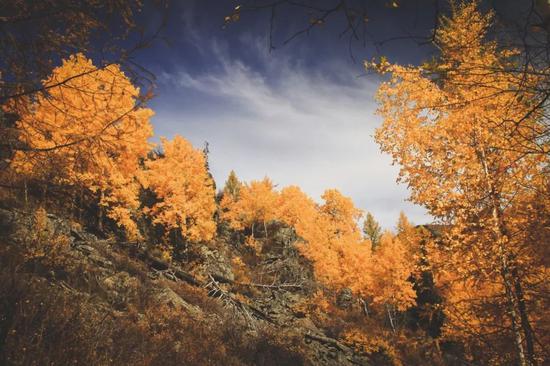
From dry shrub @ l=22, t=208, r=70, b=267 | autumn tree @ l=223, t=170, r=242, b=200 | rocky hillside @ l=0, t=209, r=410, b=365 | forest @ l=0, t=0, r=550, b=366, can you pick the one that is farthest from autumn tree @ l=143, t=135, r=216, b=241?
autumn tree @ l=223, t=170, r=242, b=200

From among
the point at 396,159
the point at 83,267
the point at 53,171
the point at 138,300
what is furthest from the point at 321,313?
the point at 53,171

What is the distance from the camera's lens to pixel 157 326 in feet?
30.1

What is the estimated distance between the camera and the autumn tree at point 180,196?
22422 millimetres

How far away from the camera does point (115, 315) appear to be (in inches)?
334

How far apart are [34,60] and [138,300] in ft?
29.2

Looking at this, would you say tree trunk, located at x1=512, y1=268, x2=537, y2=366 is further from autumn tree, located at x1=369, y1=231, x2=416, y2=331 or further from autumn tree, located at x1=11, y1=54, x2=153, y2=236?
autumn tree, located at x1=369, y1=231, x2=416, y2=331

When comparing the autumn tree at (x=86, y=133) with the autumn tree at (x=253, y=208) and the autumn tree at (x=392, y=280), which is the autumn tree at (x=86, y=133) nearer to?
the autumn tree at (x=392, y=280)

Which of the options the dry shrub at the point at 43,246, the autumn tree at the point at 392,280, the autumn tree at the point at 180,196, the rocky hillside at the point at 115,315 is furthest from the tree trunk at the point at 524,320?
the autumn tree at the point at 392,280

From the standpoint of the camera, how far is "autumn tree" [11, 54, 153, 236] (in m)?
3.16

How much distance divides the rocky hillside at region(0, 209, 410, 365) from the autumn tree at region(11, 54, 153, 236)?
1.02m

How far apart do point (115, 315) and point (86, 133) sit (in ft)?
23.1

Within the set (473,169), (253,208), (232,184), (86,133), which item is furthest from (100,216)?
(232,184)

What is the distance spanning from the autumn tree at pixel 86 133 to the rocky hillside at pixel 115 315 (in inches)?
40.0

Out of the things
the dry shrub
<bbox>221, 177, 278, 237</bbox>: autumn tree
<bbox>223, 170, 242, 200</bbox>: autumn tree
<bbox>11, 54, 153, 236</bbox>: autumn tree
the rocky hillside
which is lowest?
the rocky hillside
